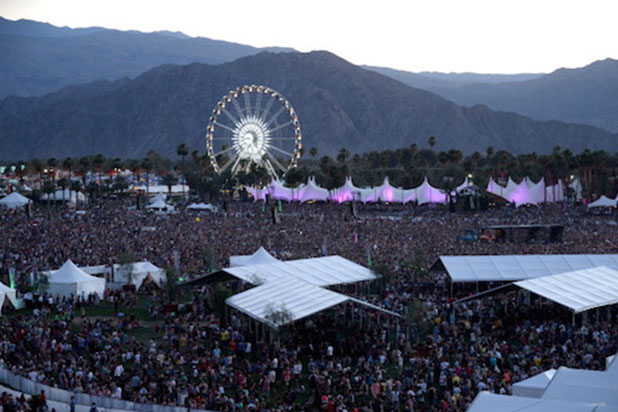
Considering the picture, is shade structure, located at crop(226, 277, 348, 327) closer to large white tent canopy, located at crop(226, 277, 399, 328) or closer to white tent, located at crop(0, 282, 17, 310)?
large white tent canopy, located at crop(226, 277, 399, 328)

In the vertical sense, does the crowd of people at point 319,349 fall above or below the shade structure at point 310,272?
below

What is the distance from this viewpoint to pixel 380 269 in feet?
96.0

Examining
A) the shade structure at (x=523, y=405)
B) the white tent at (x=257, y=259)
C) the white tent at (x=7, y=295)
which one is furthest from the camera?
the white tent at (x=257, y=259)

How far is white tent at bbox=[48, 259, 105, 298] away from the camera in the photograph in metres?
28.9

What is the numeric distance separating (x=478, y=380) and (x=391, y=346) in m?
4.84

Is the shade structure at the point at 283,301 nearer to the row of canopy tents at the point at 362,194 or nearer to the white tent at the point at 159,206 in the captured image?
the white tent at the point at 159,206

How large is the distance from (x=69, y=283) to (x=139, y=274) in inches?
125

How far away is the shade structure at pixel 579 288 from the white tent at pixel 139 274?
48.0ft

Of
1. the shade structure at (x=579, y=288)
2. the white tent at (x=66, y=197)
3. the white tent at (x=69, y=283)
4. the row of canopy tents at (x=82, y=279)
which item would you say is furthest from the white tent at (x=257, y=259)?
the white tent at (x=66, y=197)

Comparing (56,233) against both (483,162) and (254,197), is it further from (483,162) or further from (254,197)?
(483,162)

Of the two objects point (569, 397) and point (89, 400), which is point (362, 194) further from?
point (569, 397)

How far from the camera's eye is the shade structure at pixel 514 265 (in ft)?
92.6

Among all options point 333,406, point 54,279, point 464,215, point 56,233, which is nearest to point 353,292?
point 54,279

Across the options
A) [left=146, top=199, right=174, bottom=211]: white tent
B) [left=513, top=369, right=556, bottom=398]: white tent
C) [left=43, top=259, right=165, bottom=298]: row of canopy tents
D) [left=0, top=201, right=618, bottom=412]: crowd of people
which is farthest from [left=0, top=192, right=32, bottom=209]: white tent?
[left=513, top=369, right=556, bottom=398]: white tent
